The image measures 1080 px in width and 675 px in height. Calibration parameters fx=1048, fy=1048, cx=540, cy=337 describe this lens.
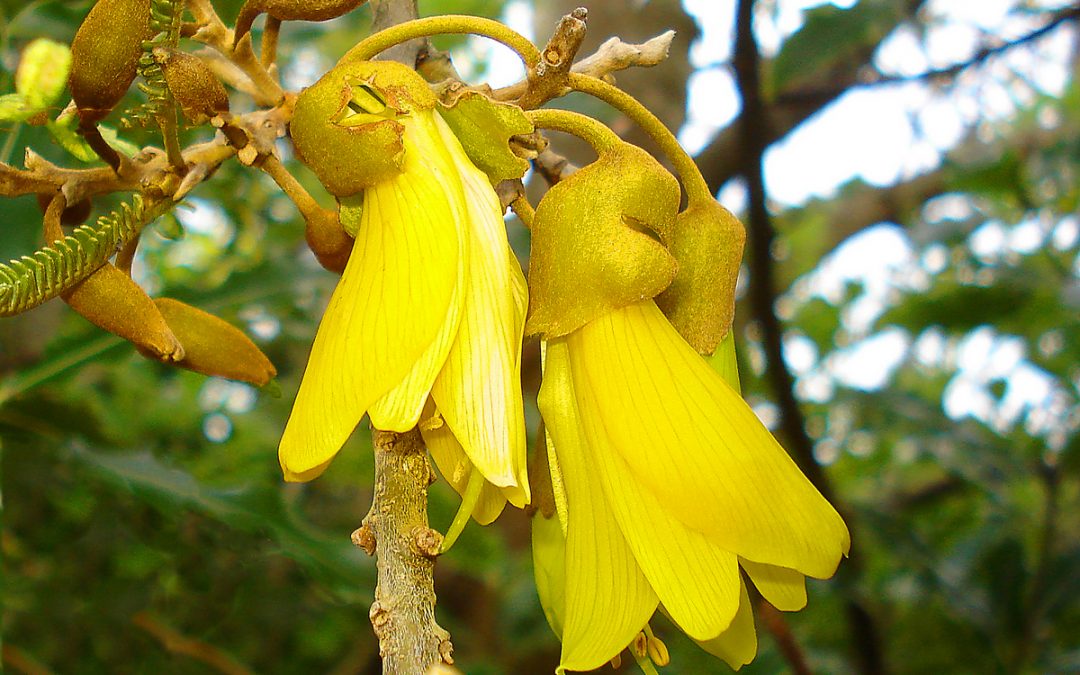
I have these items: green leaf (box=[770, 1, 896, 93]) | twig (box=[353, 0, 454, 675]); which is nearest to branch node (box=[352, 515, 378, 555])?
twig (box=[353, 0, 454, 675])

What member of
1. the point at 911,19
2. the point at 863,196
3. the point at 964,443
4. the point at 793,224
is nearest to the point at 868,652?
the point at 964,443

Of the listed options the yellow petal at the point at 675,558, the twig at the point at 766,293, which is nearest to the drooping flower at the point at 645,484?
the yellow petal at the point at 675,558

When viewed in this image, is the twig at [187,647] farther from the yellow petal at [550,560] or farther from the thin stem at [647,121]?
the thin stem at [647,121]

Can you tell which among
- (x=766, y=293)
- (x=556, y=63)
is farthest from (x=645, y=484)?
(x=766, y=293)

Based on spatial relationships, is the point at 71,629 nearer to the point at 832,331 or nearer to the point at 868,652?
the point at 868,652

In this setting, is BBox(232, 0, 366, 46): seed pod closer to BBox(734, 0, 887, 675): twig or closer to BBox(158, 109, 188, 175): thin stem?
BBox(158, 109, 188, 175): thin stem
